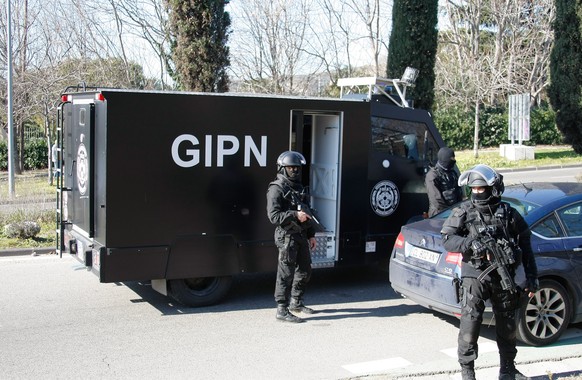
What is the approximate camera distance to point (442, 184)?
8055 millimetres

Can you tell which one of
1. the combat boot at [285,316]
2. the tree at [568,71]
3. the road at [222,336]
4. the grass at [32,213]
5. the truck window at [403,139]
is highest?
the tree at [568,71]

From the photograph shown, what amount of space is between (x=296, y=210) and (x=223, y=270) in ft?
3.73

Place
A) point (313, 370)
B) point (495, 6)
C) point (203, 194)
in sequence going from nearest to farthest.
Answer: point (313, 370)
point (203, 194)
point (495, 6)

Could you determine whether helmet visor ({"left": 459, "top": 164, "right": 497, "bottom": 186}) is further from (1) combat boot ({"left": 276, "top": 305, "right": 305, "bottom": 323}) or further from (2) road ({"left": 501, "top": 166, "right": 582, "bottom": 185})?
(2) road ({"left": 501, "top": 166, "right": 582, "bottom": 185})

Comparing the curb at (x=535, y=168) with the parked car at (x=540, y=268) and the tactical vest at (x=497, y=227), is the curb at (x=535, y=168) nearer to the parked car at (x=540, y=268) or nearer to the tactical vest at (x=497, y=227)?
the parked car at (x=540, y=268)

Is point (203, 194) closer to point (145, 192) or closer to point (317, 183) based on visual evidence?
point (145, 192)

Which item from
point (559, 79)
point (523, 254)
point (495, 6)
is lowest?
point (523, 254)

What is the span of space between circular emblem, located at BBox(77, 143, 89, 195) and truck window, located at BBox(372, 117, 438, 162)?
3.38m

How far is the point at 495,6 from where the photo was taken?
30375 mm

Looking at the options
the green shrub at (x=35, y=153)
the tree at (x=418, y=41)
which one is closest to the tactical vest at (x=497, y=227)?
the tree at (x=418, y=41)

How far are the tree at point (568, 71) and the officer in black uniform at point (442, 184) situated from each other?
11.3m

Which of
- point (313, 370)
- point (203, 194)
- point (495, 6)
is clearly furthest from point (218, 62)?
point (495, 6)

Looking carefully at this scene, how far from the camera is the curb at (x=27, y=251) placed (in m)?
9.95

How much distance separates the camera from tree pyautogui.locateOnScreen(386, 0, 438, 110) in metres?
20.7
